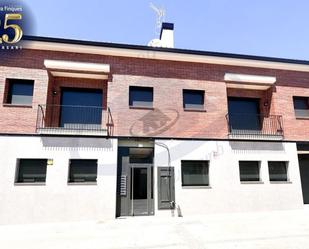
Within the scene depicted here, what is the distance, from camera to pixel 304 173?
11852 millimetres

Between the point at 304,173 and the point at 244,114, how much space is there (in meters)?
4.49

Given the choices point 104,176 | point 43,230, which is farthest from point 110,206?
point 43,230

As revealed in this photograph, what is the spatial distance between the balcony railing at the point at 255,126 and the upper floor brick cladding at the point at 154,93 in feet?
0.38

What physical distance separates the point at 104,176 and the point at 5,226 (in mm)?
3850

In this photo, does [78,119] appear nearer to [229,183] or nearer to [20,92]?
[20,92]

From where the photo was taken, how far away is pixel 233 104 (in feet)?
38.9

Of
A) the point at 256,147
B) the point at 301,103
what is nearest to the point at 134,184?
the point at 256,147

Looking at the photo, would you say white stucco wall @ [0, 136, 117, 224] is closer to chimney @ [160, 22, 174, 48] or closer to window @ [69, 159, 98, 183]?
window @ [69, 159, 98, 183]

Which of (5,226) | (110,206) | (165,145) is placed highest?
(165,145)

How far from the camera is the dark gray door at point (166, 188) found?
941cm

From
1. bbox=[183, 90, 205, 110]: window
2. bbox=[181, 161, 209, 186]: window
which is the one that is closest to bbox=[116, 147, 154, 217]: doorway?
bbox=[181, 161, 209, 186]: window

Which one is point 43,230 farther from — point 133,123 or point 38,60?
point 38,60

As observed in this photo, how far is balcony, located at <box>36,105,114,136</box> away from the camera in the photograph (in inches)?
374

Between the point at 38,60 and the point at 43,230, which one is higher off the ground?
the point at 38,60
